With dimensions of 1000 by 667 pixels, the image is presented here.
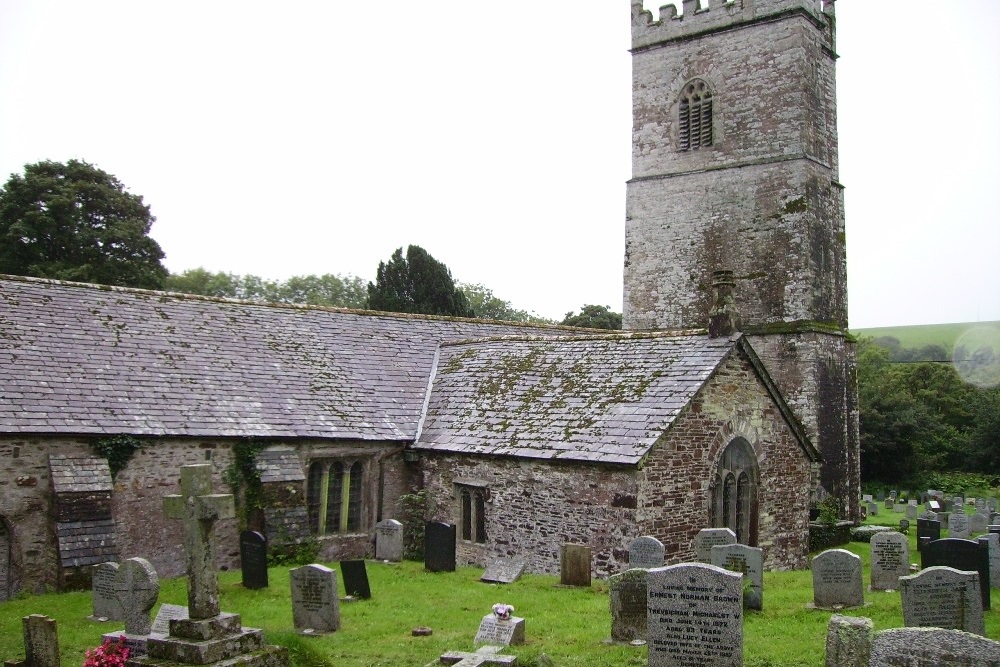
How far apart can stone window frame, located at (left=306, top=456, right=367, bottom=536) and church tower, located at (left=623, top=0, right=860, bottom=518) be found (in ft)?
47.0

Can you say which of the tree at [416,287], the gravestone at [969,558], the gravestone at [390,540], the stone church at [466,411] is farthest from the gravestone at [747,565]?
the tree at [416,287]

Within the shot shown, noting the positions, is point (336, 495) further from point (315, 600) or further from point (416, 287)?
point (416, 287)

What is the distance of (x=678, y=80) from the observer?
3266 cm

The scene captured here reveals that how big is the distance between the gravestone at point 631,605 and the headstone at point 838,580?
3.76 metres

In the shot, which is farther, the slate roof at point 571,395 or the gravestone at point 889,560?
the slate roof at point 571,395

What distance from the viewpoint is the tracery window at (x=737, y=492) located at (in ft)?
62.1

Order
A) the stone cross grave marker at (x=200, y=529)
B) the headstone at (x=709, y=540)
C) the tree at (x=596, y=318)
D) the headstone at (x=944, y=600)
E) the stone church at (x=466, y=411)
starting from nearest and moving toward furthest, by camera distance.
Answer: the stone cross grave marker at (x=200, y=529)
the headstone at (x=944, y=600)
the headstone at (x=709, y=540)
the stone church at (x=466, y=411)
the tree at (x=596, y=318)

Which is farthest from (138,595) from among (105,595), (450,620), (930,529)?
(930,529)

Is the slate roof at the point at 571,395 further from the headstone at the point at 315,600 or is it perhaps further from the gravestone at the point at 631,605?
the headstone at the point at 315,600

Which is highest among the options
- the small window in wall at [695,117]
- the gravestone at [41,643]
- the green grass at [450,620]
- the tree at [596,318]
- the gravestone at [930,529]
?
the small window in wall at [695,117]

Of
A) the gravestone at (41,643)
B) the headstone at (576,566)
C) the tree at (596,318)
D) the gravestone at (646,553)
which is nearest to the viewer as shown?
the gravestone at (41,643)

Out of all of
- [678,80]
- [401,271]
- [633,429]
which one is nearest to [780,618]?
[633,429]

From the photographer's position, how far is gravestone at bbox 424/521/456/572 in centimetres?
1900

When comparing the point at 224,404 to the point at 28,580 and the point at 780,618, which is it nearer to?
the point at 28,580
